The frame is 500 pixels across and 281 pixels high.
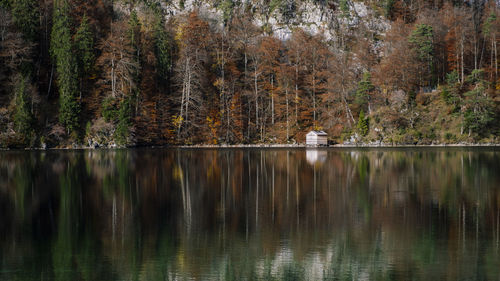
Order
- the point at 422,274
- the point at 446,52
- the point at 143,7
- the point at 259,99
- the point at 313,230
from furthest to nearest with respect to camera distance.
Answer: the point at 143,7
the point at 259,99
the point at 446,52
the point at 313,230
the point at 422,274

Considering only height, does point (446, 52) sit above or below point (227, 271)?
above

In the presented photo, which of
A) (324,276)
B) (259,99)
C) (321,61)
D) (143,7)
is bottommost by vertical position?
(324,276)

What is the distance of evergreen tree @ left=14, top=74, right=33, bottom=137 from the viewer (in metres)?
54.9

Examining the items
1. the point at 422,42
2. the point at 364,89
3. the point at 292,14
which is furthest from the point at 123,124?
the point at 292,14

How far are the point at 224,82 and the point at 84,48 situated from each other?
19804 millimetres

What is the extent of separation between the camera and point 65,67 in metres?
59.8

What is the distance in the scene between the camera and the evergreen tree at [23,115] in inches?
2163

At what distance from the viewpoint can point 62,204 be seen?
1822cm

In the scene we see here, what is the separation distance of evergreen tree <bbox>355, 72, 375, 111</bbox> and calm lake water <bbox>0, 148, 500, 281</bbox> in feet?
134

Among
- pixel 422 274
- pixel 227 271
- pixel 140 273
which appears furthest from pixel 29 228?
pixel 422 274

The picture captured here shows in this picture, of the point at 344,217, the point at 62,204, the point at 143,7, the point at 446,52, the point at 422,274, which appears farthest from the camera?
the point at 143,7

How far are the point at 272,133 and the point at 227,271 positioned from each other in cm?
5990

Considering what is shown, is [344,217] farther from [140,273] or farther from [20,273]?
[20,273]

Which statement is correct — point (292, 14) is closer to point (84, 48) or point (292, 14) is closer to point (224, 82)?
point (224, 82)
